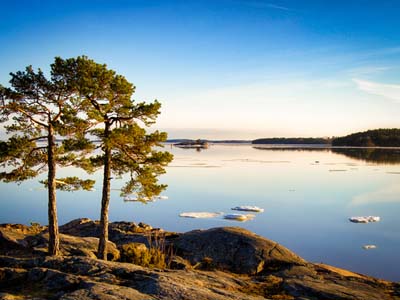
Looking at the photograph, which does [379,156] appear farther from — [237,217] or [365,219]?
[237,217]

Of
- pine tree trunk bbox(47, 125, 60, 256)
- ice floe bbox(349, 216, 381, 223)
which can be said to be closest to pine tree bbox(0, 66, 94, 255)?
pine tree trunk bbox(47, 125, 60, 256)

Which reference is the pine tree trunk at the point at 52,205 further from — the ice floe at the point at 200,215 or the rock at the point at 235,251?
the ice floe at the point at 200,215

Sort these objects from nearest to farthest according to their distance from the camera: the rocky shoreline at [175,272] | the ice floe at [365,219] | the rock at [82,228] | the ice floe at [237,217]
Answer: the rocky shoreline at [175,272] < the rock at [82,228] < the ice floe at [365,219] < the ice floe at [237,217]

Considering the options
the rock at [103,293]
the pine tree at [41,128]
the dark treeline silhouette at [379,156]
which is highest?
the pine tree at [41,128]

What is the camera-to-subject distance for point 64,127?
599 inches

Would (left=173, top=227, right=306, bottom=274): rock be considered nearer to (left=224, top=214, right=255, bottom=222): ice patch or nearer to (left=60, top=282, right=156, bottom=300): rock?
(left=224, top=214, right=255, bottom=222): ice patch

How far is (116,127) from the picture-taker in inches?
635

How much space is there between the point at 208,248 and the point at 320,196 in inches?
947

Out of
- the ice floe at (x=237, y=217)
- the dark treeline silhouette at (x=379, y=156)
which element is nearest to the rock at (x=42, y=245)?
the ice floe at (x=237, y=217)

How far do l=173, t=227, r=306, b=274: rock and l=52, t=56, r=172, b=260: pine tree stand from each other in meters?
4.03

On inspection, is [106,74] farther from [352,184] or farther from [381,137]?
[381,137]

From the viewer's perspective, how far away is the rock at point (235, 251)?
16469 mm

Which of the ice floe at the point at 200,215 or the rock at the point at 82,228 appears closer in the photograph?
the rock at the point at 82,228

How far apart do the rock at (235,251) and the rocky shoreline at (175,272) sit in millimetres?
47
